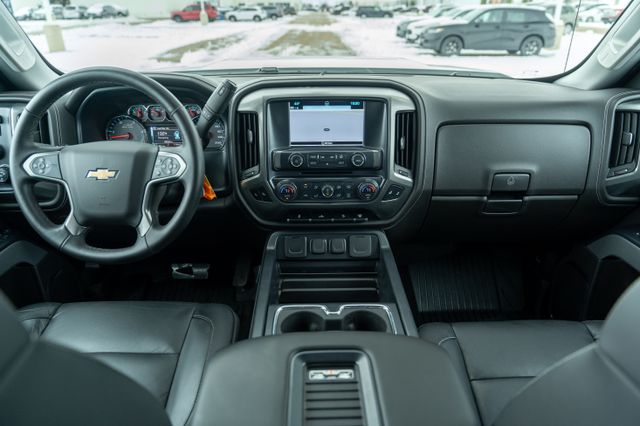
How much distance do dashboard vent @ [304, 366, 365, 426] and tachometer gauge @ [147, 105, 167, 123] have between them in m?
1.31

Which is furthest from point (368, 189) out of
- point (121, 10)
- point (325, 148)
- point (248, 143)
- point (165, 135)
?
point (121, 10)

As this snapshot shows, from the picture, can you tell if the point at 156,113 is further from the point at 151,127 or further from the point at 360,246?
the point at 360,246

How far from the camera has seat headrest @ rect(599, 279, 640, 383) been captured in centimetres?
52

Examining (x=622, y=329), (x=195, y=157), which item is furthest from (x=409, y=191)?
(x=622, y=329)

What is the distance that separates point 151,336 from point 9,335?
0.99m

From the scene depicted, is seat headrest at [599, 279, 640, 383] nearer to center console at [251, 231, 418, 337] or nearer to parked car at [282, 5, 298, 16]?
center console at [251, 231, 418, 337]

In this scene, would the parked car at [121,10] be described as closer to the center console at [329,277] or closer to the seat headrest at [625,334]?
the center console at [329,277]

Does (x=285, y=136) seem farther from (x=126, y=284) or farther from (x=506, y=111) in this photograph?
(x=126, y=284)

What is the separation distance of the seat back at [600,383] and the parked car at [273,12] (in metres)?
2.86

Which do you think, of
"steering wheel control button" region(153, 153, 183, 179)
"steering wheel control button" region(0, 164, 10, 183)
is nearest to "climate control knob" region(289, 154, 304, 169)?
"steering wheel control button" region(153, 153, 183, 179)

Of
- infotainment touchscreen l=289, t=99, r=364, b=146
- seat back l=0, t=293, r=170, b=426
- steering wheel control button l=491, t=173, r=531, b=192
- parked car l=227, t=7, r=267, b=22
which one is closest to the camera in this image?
seat back l=0, t=293, r=170, b=426

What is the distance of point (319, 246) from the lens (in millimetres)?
1844

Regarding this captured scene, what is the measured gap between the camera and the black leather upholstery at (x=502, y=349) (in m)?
1.25

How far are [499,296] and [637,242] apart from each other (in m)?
0.74
